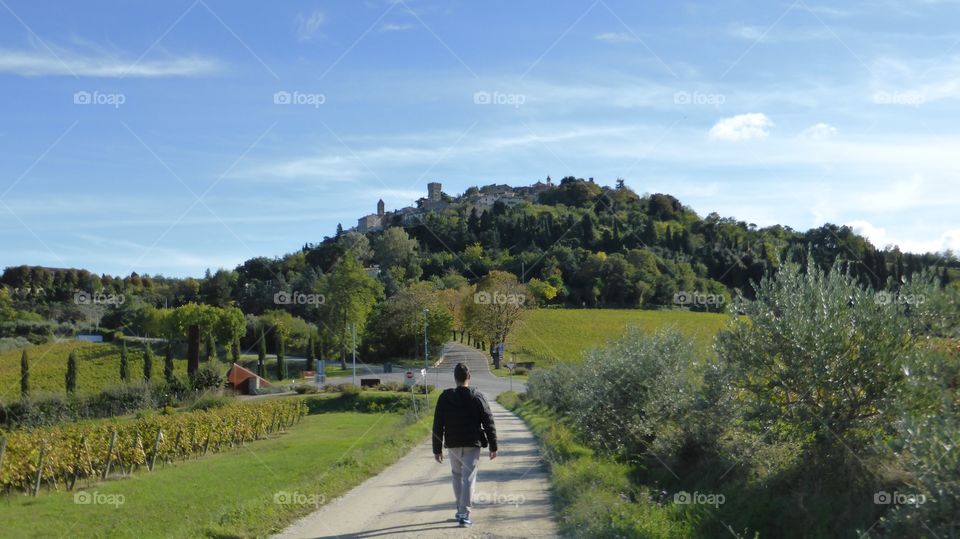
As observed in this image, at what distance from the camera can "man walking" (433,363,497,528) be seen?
34.2 feet

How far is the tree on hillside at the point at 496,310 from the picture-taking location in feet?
286

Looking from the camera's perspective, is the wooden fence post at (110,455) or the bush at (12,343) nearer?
the wooden fence post at (110,455)

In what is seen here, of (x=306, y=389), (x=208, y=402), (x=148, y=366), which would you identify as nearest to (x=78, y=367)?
(x=148, y=366)

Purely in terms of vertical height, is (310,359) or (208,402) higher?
(310,359)

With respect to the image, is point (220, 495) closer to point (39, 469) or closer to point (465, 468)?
point (39, 469)

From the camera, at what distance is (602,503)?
461 inches

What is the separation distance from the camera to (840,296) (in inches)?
436

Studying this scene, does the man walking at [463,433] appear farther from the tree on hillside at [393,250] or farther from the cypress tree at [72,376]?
the tree on hillside at [393,250]

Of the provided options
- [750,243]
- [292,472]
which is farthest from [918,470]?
[750,243]

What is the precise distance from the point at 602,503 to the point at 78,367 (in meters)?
75.2

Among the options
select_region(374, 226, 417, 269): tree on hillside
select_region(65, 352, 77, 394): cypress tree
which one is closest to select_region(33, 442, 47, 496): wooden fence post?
select_region(65, 352, 77, 394): cypress tree

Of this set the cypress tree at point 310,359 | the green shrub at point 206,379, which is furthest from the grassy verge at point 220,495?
the cypress tree at point 310,359

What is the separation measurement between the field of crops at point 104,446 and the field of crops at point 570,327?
46.4m

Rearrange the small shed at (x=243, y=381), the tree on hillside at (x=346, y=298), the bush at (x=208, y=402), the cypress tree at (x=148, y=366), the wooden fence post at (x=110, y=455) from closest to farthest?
the wooden fence post at (x=110, y=455)
the bush at (x=208, y=402)
the cypress tree at (x=148, y=366)
the small shed at (x=243, y=381)
the tree on hillside at (x=346, y=298)
